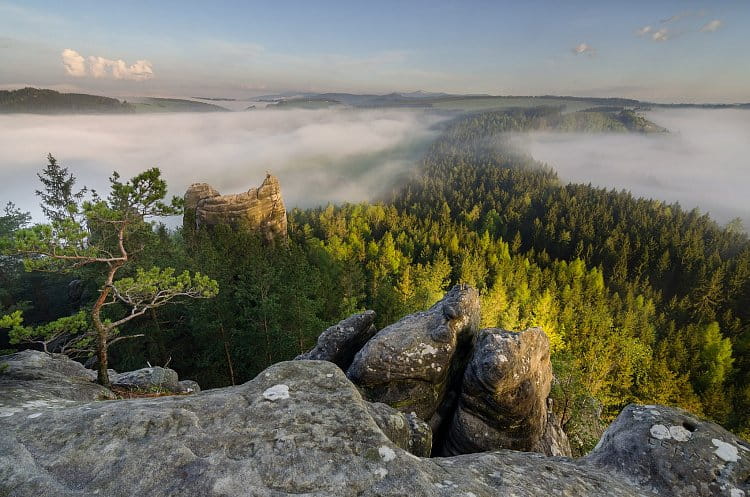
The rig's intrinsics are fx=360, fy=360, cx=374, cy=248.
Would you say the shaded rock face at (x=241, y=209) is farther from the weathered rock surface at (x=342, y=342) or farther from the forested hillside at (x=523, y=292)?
the weathered rock surface at (x=342, y=342)

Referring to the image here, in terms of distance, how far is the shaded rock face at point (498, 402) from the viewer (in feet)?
49.8

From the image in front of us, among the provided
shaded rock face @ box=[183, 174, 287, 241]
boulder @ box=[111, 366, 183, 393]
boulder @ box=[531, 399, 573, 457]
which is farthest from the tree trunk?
shaded rock face @ box=[183, 174, 287, 241]

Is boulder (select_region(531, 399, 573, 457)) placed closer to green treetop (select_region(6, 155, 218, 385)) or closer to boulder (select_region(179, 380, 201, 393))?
green treetop (select_region(6, 155, 218, 385))

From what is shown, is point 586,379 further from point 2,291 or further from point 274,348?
point 2,291

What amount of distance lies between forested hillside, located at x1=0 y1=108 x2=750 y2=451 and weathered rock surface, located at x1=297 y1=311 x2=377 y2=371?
881 cm

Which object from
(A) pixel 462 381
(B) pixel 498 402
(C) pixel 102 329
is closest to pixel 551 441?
(B) pixel 498 402

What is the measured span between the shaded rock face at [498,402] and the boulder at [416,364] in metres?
1.21

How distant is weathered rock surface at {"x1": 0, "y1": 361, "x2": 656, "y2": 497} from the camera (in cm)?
554

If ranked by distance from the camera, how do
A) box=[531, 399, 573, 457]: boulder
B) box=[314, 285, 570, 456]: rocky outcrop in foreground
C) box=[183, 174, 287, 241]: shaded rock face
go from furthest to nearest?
box=[183, 174, 287, 241]: shaded rock face, box=[531, 399, 573, 457]: boulder, box=[314, 285, 570, 456]: rocky outcrop in foreground

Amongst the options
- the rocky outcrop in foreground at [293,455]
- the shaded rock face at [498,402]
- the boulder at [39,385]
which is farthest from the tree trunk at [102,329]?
the shaded rock face at [498,402]

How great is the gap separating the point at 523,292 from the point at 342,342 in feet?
194

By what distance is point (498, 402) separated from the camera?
50.0ft

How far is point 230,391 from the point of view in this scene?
27.1ft

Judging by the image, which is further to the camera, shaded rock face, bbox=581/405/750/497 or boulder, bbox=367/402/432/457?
boulder, bbox=367/402/432/457
